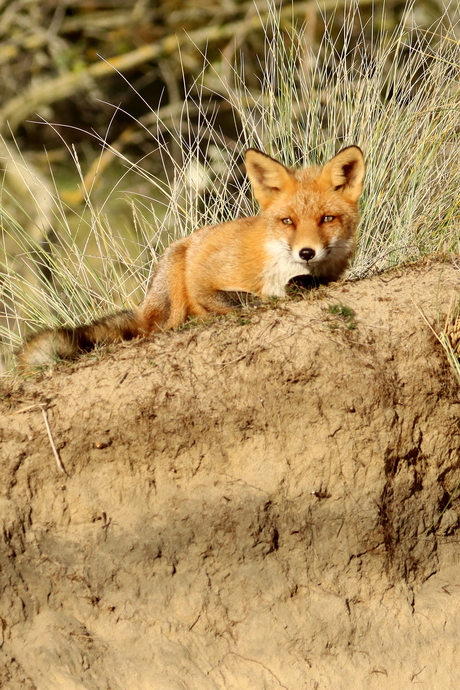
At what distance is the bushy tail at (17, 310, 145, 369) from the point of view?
4.51 m

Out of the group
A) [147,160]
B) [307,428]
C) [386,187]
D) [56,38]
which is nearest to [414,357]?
[307,428]

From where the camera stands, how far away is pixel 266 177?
15.6ft

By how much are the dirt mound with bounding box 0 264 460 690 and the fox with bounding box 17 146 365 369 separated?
1.97ft

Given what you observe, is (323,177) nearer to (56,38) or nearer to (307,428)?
(307,428)

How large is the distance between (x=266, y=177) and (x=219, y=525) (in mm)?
2091

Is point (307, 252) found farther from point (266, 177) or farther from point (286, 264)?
point (266, 177)

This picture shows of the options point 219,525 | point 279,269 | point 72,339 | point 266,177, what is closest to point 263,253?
point 279,269

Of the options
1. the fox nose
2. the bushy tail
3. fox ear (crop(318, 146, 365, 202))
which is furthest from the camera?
fox ear (crop(318, 146, 365, 202))

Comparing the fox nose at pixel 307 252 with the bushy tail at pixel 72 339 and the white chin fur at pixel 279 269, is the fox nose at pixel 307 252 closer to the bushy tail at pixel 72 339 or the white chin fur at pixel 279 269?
the white chin fur at pixel 279 269

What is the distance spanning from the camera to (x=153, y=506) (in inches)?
160

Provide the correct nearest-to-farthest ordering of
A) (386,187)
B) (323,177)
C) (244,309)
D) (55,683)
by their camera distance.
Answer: (55,683)
(244,309)
(323,177)
(386,187)

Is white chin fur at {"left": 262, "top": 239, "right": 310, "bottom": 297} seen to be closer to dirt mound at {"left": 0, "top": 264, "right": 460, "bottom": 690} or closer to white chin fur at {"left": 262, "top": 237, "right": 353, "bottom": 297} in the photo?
white chin fur at {"left": 262, "top": 237, "right": 353, "bottom": 297}

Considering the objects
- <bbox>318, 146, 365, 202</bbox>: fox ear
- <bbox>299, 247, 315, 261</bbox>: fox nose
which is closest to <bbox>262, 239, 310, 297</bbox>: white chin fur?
<bbox>299, 247, 315, 261</bbox>: fox nose

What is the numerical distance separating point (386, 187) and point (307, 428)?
2445mm
